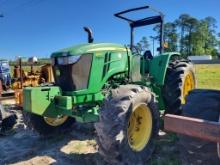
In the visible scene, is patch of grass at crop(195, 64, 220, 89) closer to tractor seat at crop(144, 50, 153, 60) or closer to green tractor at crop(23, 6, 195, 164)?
tractor seat at crop(144, 50, 153, 60)

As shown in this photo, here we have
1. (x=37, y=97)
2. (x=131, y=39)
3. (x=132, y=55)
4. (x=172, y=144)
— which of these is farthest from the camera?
(x=131, y=39)

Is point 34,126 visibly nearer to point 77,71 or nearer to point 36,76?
point 77,71

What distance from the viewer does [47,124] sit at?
19.6ft

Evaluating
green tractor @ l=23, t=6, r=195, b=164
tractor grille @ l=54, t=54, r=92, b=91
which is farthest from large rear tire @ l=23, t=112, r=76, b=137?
tractor grille @ l=54, t=54, r=92, b=91

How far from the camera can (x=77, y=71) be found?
4.88m

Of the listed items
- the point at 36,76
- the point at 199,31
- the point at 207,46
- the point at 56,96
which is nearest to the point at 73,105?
the point at 56,96

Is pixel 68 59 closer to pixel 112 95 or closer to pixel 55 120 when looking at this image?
pixel 112 95

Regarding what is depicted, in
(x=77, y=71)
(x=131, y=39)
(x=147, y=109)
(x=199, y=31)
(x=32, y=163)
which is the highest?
(x=199, y=31)

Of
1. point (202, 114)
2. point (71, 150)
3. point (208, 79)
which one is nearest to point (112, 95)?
point (202, 114)

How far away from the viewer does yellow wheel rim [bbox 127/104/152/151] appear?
181 inches

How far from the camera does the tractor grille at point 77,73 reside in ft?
16.0

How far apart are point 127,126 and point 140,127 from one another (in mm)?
571

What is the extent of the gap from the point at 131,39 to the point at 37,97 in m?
2.61

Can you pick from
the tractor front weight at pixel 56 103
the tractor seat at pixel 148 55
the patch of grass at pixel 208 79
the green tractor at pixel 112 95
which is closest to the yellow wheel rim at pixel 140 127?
the green tractor at pixel 112 95
